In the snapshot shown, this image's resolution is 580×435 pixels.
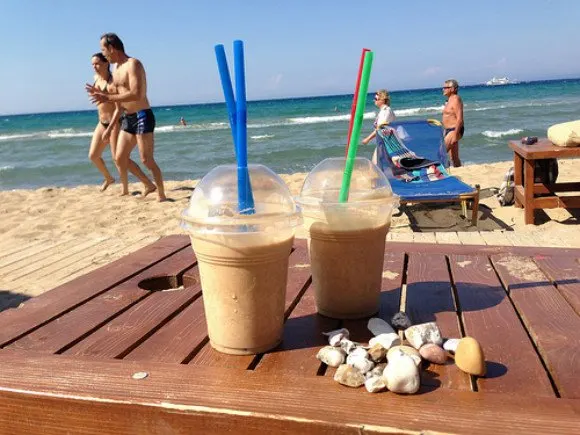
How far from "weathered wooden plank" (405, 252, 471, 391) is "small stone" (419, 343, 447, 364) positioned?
0.01 meters

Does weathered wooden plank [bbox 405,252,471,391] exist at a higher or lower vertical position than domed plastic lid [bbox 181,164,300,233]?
lower

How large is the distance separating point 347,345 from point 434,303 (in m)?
0.40

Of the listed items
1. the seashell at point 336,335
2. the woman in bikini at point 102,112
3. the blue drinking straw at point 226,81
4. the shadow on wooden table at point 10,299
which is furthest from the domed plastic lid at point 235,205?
the woman in bikini at point 102,112

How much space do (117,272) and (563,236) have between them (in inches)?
148

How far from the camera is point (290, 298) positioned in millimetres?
1469

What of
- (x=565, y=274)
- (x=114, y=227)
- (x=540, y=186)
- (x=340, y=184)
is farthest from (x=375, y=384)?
(x=114, y=227)

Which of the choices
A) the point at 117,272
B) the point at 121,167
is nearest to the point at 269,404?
the point at 117,272

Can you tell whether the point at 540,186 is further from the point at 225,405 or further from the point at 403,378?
the point at 225,405

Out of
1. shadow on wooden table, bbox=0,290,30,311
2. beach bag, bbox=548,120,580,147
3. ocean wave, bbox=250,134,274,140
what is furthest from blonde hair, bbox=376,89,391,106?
ocean wave, bbox=250,134,274,140

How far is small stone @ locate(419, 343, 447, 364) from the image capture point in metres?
1.04

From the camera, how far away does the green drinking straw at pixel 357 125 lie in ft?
3.45

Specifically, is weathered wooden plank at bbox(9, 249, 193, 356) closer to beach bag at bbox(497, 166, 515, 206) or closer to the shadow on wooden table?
the shadow on wooden table

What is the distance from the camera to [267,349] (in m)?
1.12

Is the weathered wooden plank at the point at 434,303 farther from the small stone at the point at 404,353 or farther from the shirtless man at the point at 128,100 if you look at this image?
the shirtless man at the point at 128,100
